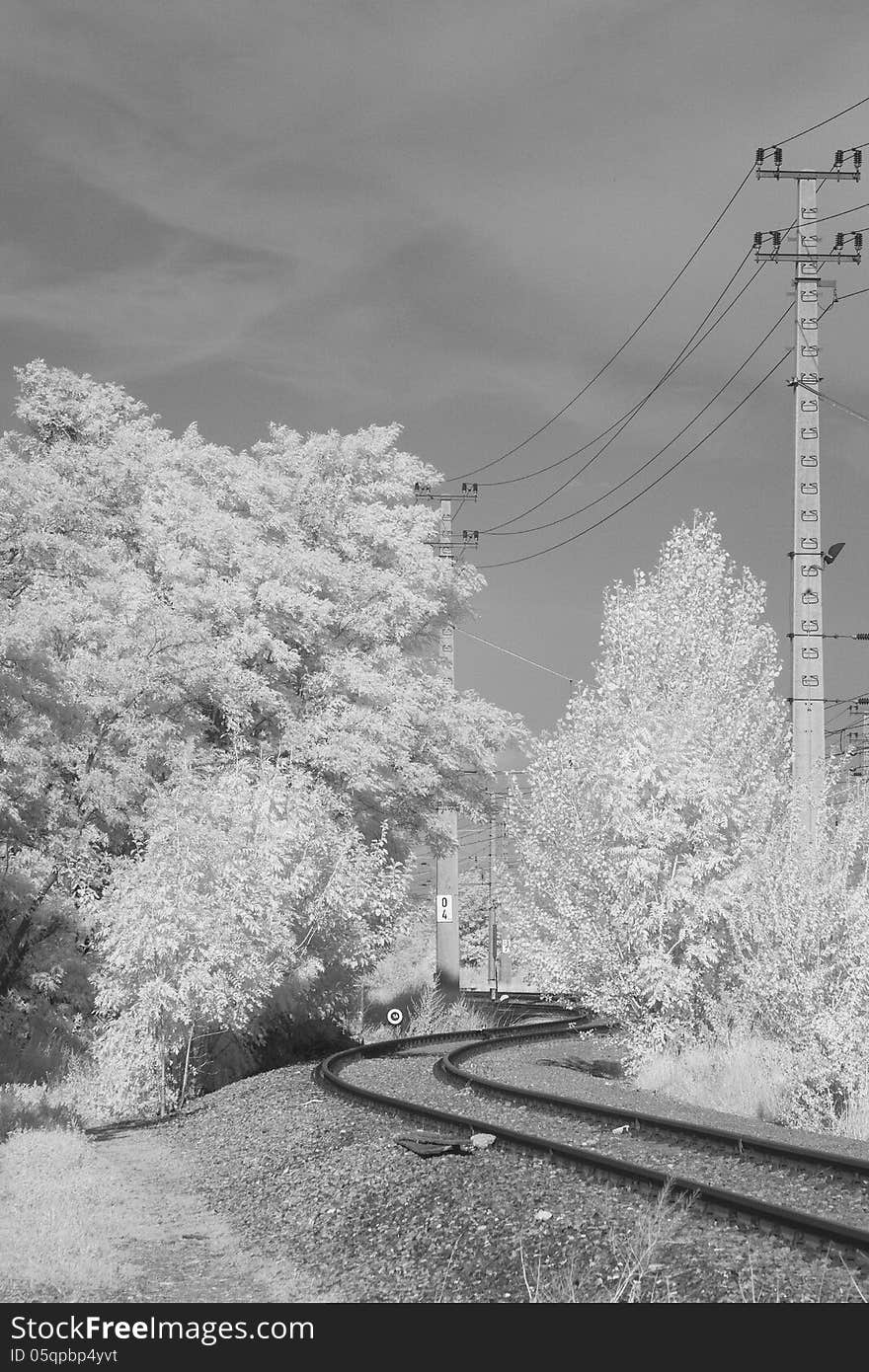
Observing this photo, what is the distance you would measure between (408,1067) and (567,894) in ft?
13.2

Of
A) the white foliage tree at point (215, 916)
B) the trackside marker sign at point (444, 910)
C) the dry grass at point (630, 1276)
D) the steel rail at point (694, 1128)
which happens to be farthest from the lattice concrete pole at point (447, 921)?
the dry grass at point (630, 1276)

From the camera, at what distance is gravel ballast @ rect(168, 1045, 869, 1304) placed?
8.49 meters

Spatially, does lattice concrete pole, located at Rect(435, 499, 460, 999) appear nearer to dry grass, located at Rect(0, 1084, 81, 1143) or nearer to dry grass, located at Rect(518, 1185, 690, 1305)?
dry grass, located at Rect(0, 1084, 81, 1143)

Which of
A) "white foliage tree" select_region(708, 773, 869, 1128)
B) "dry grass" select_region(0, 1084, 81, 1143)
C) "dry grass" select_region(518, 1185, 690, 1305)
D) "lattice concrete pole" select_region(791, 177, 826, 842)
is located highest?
"lattice concrete pole" select_region(791, 177, 826, 842)

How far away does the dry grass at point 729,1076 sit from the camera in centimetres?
1983

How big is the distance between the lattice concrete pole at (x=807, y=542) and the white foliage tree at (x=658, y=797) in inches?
29.1

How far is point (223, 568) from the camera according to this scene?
33156 mm

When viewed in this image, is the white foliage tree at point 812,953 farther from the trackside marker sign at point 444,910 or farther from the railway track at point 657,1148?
the trackside marker sign at point 444,910

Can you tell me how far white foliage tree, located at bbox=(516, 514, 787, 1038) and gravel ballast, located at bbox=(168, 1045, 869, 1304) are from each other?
8375mm

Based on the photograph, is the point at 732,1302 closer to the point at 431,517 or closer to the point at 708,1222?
the point at 708,1222

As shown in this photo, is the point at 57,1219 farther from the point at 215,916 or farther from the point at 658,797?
the point at 658,797

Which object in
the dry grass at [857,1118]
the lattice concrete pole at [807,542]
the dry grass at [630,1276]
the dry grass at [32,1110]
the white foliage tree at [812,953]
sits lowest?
the dry grass at [32,1110]

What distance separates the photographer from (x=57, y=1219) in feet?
36.4

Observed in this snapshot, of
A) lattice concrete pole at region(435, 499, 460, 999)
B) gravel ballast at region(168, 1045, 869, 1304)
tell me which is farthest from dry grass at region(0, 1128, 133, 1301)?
lattice concrete pole at region(435, 499, 460, 999)
